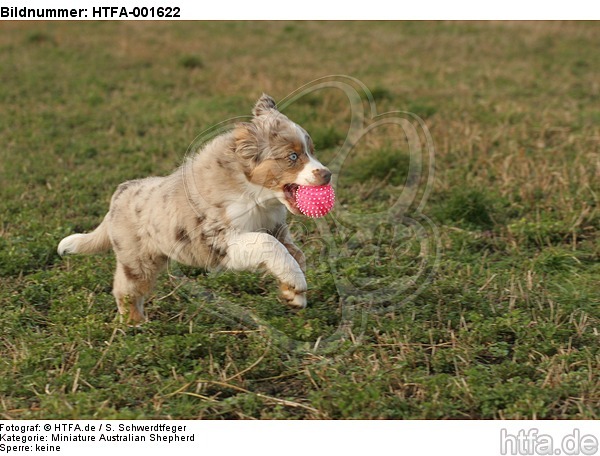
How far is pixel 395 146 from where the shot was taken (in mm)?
9789

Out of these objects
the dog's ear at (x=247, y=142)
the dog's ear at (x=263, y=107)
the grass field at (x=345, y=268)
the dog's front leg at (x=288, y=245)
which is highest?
the dog's ear at (x=263, y=107)

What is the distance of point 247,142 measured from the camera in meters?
5.42

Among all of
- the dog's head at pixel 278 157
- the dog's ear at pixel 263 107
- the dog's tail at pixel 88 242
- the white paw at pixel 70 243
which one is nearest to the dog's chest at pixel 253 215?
the dog's head at pixel 278 157

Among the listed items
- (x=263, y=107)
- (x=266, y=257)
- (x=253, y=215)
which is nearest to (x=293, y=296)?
(x=266, y=257)

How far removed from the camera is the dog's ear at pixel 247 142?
17.8 feet

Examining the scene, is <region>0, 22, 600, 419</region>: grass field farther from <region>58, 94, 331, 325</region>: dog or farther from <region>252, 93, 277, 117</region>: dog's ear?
<region>252, 93, 277, 117</region>: dog's ear

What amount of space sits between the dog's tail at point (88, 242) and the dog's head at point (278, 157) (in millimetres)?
1363

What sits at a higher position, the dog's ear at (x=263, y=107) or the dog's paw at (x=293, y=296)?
the dog's ear at (x=263, y=107)

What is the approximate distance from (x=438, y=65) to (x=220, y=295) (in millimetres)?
9458

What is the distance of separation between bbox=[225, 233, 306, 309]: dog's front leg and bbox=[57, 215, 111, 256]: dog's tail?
1194mm

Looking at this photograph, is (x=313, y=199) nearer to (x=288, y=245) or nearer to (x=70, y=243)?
(x=288, y=245)

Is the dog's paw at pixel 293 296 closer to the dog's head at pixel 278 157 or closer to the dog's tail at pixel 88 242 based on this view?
the dog's head at pixel 278 157

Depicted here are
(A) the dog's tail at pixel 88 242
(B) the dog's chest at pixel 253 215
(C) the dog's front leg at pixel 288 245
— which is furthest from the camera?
(A) the dog's tail at pixel 88 242

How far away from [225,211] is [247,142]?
18.9 inches
